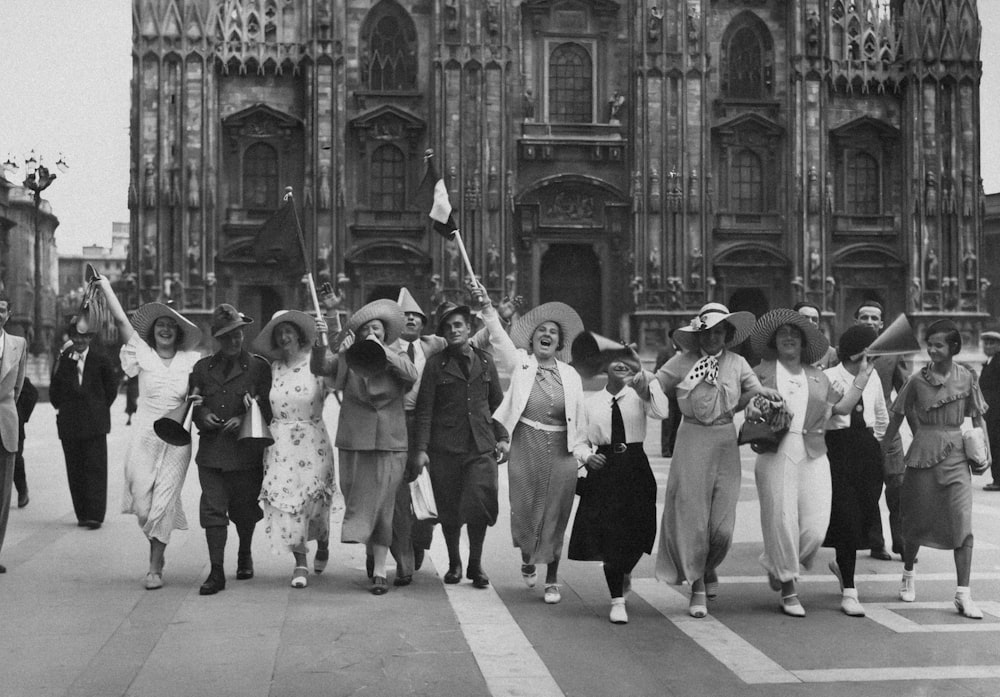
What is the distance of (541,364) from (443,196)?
3.34 meters

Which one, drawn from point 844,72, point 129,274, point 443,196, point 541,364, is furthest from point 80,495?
point 844,72

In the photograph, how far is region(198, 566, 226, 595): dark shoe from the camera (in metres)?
8.48

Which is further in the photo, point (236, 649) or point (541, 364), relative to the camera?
point (541, 364)

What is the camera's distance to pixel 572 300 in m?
37.8

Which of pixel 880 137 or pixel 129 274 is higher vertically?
pixel 880 137

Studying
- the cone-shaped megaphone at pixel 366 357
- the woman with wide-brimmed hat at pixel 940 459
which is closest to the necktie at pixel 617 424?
the cone-shaped megaphone at pixel 366 357

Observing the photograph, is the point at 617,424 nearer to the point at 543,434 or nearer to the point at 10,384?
the point at 543,434

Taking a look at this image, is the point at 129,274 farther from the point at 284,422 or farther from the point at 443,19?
the point at 284,422

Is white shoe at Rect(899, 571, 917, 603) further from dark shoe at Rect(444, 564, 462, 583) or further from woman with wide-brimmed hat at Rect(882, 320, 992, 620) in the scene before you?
dark shoe at Rect(444, 564, 462, 583)

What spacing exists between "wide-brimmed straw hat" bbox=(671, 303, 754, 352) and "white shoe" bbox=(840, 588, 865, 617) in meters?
1.74

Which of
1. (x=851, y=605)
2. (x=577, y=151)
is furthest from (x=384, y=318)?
(x=577, y=151)

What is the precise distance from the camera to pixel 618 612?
7.71 meters

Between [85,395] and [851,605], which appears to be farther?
[85,395]

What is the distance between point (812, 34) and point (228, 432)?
32559 millimetres
